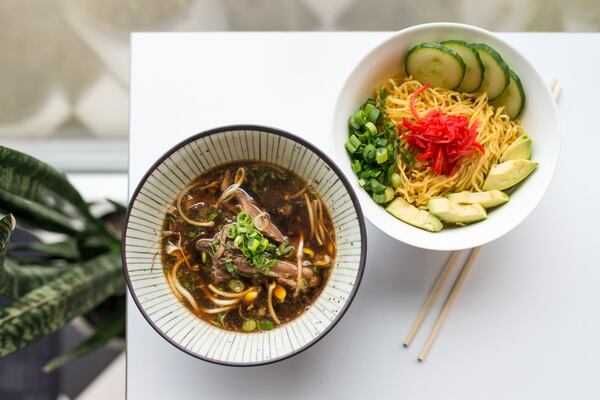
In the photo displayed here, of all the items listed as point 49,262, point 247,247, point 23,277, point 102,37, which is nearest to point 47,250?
point 49,262

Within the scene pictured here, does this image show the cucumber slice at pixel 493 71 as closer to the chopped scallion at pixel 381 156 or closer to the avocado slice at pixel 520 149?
the avocado slice at pixel 520 149

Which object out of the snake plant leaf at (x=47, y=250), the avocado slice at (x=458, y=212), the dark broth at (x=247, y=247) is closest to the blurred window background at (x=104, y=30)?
the snake plant leaf at (x=47, y=250)

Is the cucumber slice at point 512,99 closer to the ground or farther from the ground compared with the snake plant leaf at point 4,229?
farther from the ground

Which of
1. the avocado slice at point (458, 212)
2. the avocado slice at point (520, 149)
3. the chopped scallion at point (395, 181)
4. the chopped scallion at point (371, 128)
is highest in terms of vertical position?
the avocado slice at point (520, 149)

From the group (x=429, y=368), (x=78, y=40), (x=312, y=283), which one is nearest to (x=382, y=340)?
(x=429, y=368)

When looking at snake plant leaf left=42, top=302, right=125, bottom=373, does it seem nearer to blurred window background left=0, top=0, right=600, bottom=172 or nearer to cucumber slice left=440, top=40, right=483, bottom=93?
blurred window background left=0, top=0, right=600, bottom=172

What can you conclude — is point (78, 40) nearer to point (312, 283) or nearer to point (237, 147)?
point (237, 147)
